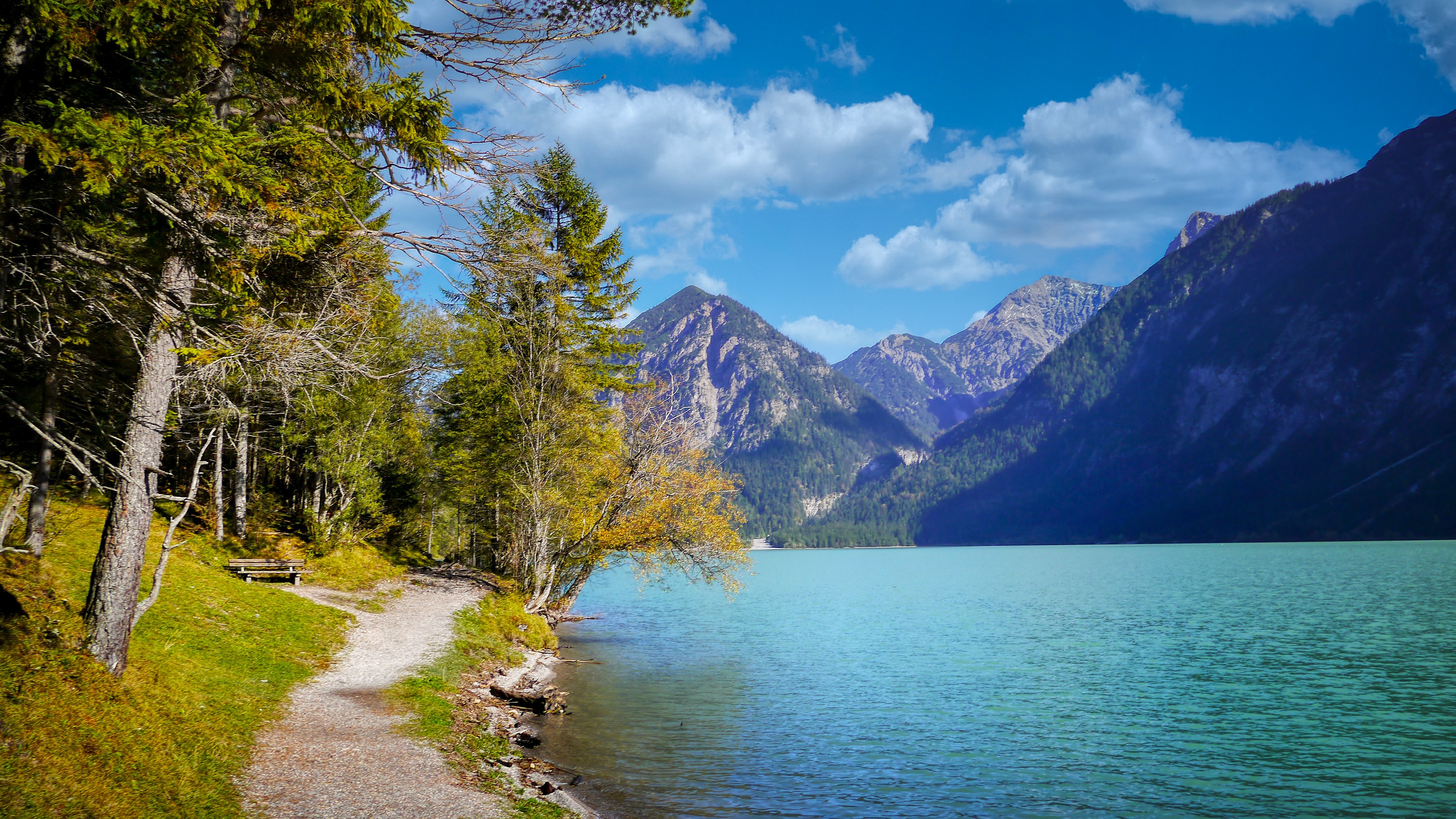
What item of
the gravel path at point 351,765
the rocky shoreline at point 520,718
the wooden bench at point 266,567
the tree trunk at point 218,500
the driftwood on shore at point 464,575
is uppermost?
the tree trunk at point 218,500

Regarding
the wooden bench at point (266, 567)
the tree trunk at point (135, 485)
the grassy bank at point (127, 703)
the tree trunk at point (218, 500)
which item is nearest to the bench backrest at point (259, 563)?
the wooden bench at point (266, 567)

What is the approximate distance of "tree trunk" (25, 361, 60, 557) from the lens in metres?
12.4

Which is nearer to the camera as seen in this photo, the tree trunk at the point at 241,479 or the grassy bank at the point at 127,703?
the grassy bank at the point at 127,703

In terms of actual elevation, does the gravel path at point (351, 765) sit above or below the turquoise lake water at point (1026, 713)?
above

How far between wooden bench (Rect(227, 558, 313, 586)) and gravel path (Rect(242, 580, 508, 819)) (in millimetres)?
8636

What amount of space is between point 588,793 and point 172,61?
1457cm

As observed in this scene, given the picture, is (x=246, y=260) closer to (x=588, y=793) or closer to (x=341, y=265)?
(x=341, y=265)

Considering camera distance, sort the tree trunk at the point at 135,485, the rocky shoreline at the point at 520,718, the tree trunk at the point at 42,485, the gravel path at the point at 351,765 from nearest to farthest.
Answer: the tree trunk at the point at 135,485 → the gravel path at the point at 351,765 → the tree trunk at the point at 42,485 → the rocky shoreline at the point at 520,718

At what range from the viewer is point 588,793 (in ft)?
50.3

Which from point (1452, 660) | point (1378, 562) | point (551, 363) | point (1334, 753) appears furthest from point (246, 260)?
point (1378, 562)

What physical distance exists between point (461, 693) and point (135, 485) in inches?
440

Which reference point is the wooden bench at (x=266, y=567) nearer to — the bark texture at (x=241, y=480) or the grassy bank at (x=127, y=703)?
the bark texture at (x=241, y=480)

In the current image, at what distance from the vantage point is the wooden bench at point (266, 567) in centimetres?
2478

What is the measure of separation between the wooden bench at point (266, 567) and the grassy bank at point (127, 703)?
7.14 metres
